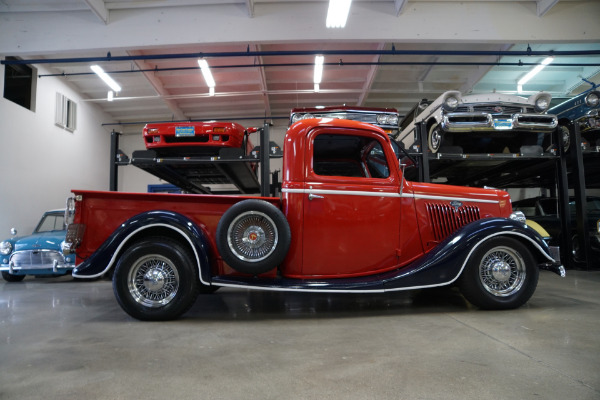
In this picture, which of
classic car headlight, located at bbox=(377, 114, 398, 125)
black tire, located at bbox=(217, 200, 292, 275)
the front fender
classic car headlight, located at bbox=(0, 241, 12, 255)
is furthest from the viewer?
classic car headlight, located at bbox=(0, 241, 12, 255)

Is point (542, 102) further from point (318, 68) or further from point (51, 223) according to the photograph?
point (51, 223)

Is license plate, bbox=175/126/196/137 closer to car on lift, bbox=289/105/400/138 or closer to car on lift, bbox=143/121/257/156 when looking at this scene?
car on lift, bbox=143/121/257/156

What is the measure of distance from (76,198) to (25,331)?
1170 millimetres

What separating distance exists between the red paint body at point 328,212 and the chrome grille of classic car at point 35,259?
13.5 ft

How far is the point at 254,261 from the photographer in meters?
3.06

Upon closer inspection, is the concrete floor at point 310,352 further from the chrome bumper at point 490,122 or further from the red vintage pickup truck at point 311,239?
the chrome bumper at point 490,122

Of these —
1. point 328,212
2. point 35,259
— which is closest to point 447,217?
point 328,212

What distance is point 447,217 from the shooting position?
3594mm

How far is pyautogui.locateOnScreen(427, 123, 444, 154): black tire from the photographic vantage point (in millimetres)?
6348

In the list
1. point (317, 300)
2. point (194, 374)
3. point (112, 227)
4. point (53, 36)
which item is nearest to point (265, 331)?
point (194, 374)

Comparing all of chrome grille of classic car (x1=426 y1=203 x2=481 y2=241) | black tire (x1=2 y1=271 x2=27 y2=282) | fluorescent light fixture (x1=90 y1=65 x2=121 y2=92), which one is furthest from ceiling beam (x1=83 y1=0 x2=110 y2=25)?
chrome grille of classic car (x1=426 y1=203 x2=481 y2=241)

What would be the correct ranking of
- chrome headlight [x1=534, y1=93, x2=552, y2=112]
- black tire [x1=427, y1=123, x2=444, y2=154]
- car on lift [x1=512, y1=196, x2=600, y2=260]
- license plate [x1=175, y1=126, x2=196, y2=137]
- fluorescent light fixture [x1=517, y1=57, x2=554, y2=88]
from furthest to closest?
fluorescent light fixture [x1=517, y1=57, x2=554, y2=88]
car on lift [x1=512, y1=196, x2=600, y2=260]
black tire [x1=427, y1=123, x2=444, y2=154]
chrome headlight [x1=534, y1=93, x2=552, y2=112]
license plate [x1=175, y1=126, x2=196, y2=137]

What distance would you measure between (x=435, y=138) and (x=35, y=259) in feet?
24.9

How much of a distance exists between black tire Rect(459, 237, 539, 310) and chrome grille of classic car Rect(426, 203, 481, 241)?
0.37 m
